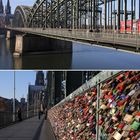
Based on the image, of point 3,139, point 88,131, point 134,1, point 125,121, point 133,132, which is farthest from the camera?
point 134,1

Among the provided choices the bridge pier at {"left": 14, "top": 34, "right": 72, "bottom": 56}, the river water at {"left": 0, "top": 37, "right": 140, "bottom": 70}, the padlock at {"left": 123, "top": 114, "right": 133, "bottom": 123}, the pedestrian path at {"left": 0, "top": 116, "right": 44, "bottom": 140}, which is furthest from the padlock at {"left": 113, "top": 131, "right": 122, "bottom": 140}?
the bridge pier at {"left": 14, "top": 34, "right": 72, "bottom": 56}

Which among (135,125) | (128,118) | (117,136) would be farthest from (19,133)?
(135,125)

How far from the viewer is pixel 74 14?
250ft

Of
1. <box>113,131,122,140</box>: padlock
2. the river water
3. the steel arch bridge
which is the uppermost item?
the steel arch bridge

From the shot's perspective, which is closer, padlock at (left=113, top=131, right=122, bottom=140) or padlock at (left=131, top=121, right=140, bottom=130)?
padlock at (left=131, top=121, right=140, bottom=130)

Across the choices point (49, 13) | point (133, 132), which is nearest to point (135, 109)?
point (133, 132)

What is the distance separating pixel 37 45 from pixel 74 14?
32.1ft

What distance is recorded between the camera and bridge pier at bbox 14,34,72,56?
71.1 metres

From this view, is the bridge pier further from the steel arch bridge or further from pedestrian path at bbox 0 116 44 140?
pedestrian path at bbox 0 116 44 140

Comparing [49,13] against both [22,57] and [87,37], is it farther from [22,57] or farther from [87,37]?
[87,37]

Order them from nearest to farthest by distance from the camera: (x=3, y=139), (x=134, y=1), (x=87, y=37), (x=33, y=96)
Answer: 1. (x=3, y=139)
2. (x=87, y=37)
3. (x=33, y=96)
4. (x=134, y=1)

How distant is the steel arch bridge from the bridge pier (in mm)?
4471

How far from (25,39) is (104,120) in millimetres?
70158

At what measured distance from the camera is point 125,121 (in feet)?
8.53
